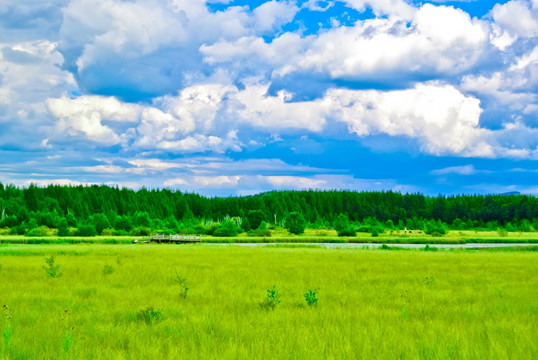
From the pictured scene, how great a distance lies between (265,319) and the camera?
11.4 metres

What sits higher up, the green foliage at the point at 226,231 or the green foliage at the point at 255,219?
the green foliage at the point at 255,219

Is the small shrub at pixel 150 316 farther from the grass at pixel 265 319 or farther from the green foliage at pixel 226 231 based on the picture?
the green foliage at pixel 226 231

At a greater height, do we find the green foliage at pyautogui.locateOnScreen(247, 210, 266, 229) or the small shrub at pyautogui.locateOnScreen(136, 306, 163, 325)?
the green foliage at pyautogui.locateOnScreen(247, 210, 266, 229)

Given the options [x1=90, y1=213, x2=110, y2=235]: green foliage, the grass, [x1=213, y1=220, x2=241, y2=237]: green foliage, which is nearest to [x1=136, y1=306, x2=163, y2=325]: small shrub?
the grass

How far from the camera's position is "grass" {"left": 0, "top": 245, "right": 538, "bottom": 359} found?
864cm

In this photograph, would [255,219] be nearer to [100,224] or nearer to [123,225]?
[123,225]

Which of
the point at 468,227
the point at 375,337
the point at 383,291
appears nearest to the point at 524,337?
the point at 375,337

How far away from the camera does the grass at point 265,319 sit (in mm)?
8641

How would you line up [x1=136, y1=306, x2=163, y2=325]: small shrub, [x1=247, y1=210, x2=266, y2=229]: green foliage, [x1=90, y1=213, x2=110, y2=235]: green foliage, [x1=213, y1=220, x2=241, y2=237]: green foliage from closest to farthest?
[x1=136, y1=306, x2=163, y2=325]: small shrub → [x1=213, y1=220, x2=241, y2=237]: green foliage → [x1=90, y1=213, x2=110, y2=235]: green foliage → [x1=247, y1=210, x2=266, y2=229]: green foliage

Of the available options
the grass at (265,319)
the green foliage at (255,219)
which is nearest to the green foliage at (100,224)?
the green foliage at (255,219)

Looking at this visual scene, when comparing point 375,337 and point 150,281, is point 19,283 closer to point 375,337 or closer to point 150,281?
point 150,281

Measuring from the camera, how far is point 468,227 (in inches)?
6398

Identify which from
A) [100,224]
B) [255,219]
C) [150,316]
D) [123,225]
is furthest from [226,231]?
[150,316]

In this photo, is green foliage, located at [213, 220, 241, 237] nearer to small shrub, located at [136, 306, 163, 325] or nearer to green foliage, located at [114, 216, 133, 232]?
green foliage, located at [114, 216, 133, 232]
